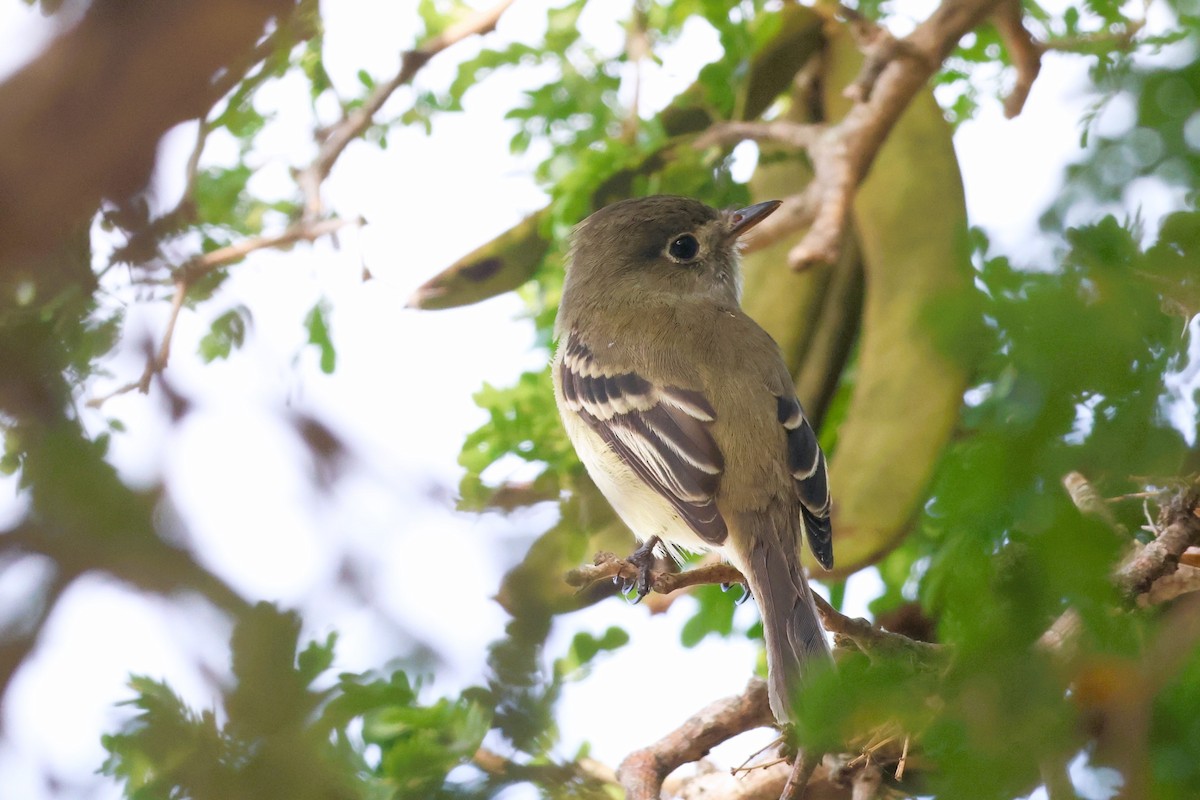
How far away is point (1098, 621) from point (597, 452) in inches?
95.2

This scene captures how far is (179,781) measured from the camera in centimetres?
120

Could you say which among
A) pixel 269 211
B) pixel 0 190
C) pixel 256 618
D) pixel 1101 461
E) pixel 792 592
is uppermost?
pixel 269 211

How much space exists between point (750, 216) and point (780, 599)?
139cm

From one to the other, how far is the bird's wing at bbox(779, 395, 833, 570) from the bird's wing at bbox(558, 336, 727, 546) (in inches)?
7.6

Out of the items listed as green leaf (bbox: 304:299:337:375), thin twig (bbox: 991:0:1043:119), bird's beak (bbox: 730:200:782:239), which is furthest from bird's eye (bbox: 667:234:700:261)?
green leaf (bbox: 304:299:337:375)

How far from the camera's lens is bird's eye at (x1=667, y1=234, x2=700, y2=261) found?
3.85 meters

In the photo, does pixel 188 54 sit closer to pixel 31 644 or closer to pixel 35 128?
pixel 35 128

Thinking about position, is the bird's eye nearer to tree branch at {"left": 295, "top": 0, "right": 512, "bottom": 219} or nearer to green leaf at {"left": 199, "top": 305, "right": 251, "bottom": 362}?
tree branch at {"left": 295, "top": 0, "right": 512, "bottom": 219}

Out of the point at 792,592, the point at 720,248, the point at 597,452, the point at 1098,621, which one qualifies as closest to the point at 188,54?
the point at 1098,621

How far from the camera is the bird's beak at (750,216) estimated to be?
11.7 ft

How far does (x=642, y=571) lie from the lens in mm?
2865

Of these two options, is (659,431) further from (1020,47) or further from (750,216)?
(1020,47)

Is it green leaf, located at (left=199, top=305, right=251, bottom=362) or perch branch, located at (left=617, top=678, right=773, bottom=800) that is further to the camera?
perch branch, located at (left=617, top=678, right=773, bottom=800)

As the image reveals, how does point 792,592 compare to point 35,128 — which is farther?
point 792,592
